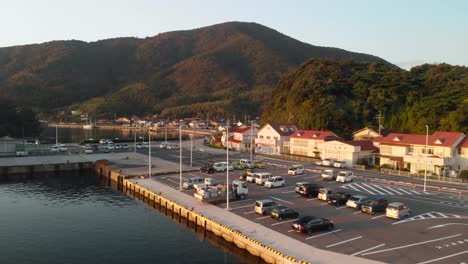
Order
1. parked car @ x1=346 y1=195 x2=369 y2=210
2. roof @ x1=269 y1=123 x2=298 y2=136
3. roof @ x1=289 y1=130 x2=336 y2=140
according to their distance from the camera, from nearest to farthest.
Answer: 1. parked car @ x1=346 y1=195 x2=369 y2=210
2. roof @ x1=289 y1=130 x2=336 y2=140
3. roof @ x1=269 y1=123 x2=298 y2=136

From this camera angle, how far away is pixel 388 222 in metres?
30.5

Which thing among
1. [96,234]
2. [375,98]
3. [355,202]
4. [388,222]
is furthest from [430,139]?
[96,234]

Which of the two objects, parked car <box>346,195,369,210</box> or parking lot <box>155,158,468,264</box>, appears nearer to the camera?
parking lot <box>155,158,468,264</box>

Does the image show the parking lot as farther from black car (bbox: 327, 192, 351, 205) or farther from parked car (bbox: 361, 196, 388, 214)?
black car (bbox: 327, 192, 351, 205)

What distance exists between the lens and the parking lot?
78.0ft

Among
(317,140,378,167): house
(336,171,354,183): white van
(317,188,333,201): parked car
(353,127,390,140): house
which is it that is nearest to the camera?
(317,188,333,201): parked car

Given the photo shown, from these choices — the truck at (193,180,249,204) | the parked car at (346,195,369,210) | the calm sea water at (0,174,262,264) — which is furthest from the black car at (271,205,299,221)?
the truck at (193,180,249,204)

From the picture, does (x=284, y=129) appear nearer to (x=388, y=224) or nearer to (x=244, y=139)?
(x=244, y=139)

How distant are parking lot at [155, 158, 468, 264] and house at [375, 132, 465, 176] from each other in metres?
9.33

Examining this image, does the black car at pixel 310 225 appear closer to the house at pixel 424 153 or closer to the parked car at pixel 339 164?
the house at pixel 424 153

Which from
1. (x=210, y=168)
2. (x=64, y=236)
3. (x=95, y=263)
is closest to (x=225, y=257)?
(x=95, y=263)

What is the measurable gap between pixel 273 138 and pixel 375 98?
105ft

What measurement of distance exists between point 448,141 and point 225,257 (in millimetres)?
39908

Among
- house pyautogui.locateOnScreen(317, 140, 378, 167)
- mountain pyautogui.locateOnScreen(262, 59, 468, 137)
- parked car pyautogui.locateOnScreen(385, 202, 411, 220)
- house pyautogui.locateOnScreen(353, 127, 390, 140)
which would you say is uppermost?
mountain pyautogui.locateOnScreen(262, 59, 468, 137)
